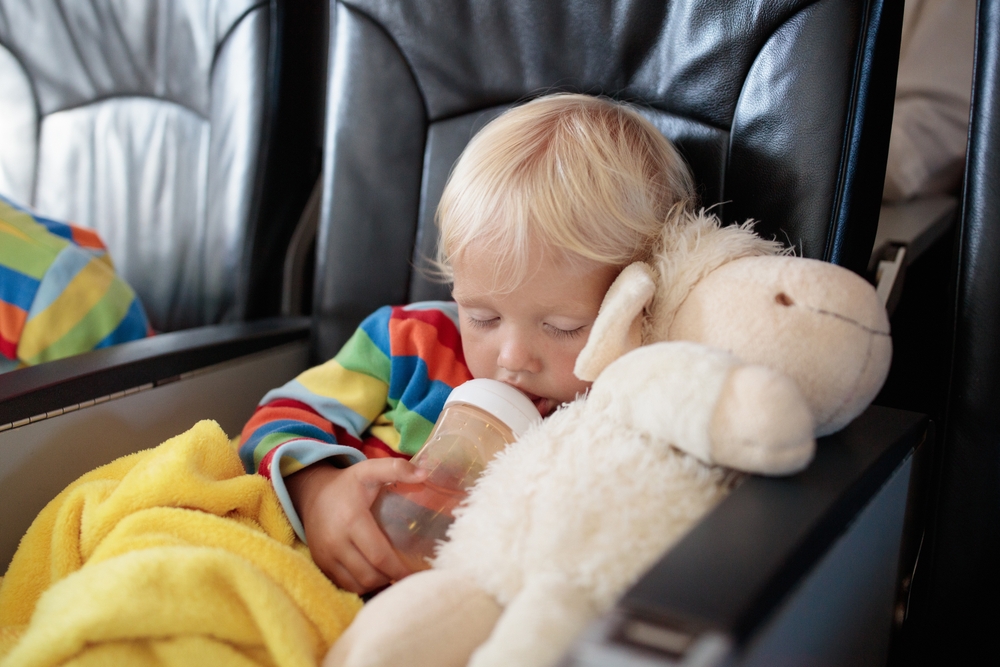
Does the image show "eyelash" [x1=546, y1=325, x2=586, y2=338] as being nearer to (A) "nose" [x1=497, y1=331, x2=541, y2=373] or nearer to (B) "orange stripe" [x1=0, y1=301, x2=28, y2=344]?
(A) "nose" [x1=497, y1=331, x2=541, y2=373]

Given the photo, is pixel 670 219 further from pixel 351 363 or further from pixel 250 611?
pixel 250 611

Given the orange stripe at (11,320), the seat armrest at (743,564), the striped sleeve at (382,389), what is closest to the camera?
the seat armrest at (743,564)

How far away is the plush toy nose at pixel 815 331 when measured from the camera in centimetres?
56

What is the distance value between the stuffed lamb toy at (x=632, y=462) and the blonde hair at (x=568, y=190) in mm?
154

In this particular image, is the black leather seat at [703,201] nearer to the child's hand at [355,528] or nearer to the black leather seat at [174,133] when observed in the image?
the black leather seat at [174,133]

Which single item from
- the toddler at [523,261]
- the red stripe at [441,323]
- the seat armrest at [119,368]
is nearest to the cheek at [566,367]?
Result: the toddler at [523,261]

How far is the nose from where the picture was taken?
0.77 m

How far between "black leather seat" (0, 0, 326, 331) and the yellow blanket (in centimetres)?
64

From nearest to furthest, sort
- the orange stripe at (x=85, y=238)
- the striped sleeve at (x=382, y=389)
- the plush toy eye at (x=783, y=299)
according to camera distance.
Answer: the plush toy eye at (x=783, y=299), the striped sleeve at (x=382, y=389), the orange stripe at (x=85, y=238)

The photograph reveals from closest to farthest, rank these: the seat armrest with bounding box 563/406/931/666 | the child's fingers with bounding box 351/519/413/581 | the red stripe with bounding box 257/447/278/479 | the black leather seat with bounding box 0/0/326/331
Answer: the seat armrest with bounding box 563/406/931/666
the child's fingers with bounding box 351/519/413/581
the red stripe with bounding box 257/447/278/479
the black leather seat with bounding box 0/0/326/331

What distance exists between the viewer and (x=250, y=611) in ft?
1.85

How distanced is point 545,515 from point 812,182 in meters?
0.51

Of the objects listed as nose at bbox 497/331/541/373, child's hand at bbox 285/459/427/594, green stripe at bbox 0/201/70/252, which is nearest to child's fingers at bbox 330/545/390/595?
child's hand at bbox 285/459/427/594

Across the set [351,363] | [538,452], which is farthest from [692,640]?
[351,363]
